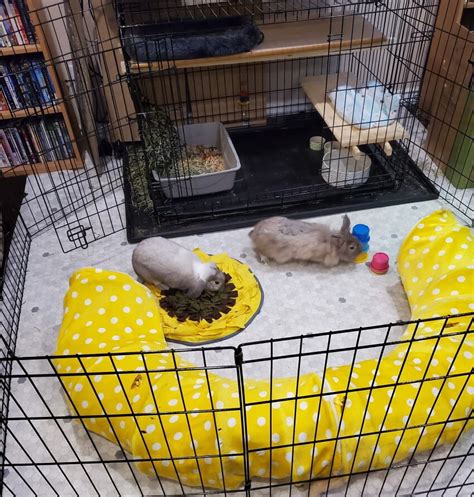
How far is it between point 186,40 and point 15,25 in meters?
0.92

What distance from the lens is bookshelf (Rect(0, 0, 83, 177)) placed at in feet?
8.05

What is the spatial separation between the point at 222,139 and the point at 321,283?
1.15 meters

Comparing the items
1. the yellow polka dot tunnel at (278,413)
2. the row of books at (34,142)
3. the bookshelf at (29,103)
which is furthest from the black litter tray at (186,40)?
the yellow polka dot tunnel at (278,413)

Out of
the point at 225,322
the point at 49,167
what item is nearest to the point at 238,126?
the point at 49,167

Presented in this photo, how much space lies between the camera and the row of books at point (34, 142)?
111 inches

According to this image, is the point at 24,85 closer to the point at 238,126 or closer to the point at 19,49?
the point at 19,49

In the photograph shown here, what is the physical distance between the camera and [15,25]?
247 cm

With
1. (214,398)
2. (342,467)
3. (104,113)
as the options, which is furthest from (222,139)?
(342,467)

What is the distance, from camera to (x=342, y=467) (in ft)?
4.77

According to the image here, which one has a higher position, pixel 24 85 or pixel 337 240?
pixel 24 85

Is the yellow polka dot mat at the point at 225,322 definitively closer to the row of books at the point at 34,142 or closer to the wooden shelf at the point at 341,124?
the wooden shelf at the point at 341,124

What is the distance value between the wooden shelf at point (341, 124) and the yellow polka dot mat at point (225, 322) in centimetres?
94

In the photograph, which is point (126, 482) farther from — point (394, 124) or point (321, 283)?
point (394, 124)

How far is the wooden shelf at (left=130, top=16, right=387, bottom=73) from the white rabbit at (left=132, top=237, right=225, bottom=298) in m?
0.86
